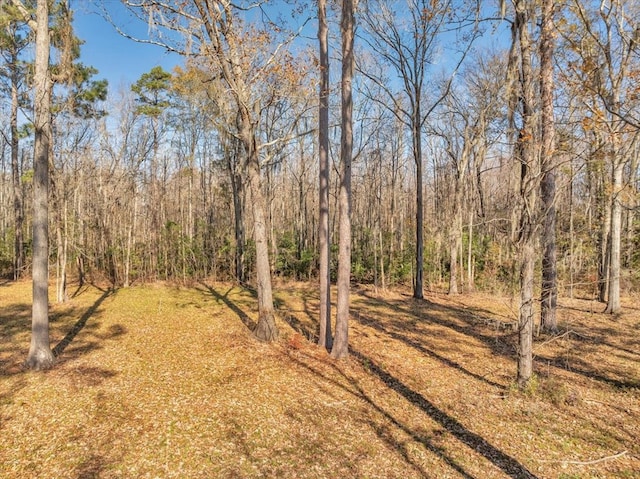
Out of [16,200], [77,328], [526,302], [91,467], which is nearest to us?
[91,467]

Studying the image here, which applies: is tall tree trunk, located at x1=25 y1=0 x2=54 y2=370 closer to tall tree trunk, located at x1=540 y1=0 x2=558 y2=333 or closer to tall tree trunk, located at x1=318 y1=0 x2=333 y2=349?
tall tree trunk, located at x1=318 y1=0 x2=333 y2=349

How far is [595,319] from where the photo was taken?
8852 millimetres

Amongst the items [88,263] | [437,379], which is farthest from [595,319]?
[88,263]

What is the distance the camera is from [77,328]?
771cm

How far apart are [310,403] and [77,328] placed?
19.3 ft

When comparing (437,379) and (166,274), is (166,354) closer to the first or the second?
(437,379)

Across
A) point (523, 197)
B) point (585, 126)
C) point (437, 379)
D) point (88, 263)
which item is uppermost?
point (585, 126)

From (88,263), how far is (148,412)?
11763 mm

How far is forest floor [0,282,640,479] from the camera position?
3545 millimetres

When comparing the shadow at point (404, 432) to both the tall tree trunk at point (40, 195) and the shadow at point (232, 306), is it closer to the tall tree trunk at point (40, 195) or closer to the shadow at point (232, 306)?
the shadow at point (232, 306)

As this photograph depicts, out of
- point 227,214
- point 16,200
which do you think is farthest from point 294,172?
point 16,200

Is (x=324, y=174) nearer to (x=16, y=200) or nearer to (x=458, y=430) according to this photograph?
(x=458, y=430)

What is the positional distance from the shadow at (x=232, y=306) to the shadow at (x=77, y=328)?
10.3ft

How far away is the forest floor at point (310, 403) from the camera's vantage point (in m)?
3.54
